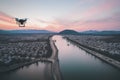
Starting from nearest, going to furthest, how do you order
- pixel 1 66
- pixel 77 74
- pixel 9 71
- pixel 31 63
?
pixel 77 74 → pixel 9 71 → pixel 1 66 → pixel 31 63

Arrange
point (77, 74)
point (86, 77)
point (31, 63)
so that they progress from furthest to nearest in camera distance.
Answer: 1. point (31, 63)
2. point (77, 74)
3. point (86, 77)

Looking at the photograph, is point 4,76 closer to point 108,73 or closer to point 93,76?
point 93,76

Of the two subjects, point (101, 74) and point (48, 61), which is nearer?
point (101, 74)

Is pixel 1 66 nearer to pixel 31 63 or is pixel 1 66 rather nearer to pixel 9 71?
pixel 9 71

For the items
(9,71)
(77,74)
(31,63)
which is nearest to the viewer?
(77,74)

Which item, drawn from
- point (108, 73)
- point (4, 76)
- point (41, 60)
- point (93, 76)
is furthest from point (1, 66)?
point (108, 73)

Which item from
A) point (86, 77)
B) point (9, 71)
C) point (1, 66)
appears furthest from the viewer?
point (1, 66)

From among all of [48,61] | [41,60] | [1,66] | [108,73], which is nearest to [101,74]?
[108,73]

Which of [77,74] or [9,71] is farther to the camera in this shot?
[9,71]

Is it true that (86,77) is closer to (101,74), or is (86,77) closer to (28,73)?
(101,74)
